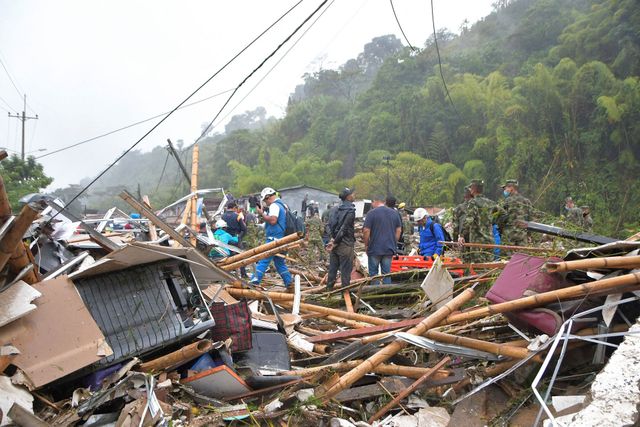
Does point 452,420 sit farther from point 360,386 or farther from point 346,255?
point 346,255

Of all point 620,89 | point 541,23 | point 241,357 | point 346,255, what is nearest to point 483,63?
point 541,23

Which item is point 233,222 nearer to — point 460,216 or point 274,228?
point 274,228

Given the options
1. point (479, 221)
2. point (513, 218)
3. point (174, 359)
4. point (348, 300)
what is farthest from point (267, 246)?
point (513, 218)

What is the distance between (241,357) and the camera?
4168 millimetres

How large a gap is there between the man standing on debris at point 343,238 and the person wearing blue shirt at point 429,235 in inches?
47.5

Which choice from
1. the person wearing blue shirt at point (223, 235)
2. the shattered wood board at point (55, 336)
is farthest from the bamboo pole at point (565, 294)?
the person wearing blue shirt at point (223, 235)

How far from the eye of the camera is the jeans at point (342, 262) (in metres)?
6.59

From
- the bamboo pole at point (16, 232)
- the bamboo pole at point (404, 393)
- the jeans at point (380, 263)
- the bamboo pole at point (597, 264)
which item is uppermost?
the bamboo pole at point (16, 232)

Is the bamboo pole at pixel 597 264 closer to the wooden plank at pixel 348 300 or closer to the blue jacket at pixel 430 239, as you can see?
the wooden plank at pixel 348 300

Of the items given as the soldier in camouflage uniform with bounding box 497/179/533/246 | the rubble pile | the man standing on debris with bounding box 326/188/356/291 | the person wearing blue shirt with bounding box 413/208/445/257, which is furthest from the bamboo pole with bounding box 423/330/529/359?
the soldier in camouflage uniform with bounding box 497/179/533/246

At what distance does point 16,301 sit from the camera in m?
3.18

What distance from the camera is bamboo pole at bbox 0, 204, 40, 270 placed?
310 cm

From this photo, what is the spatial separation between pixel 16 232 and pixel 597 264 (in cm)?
371

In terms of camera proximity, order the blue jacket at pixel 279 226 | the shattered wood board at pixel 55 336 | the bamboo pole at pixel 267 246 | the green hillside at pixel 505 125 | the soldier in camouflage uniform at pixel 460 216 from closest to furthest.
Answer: the shattered wood board at pixel 55 336
the bamboo pole at pixel 267 246
the blue jacket at pixel 279 226
the soldier in camouflage uniform at pixel 460 216
the green hillside at pixel 505 125
